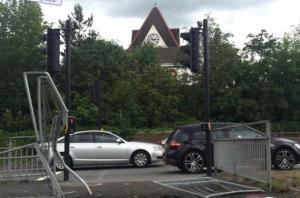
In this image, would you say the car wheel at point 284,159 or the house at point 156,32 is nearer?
the car wheel at point 284,159

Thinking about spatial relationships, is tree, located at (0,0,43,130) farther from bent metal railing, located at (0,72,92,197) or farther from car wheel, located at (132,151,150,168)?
bent metal railing, located at (0,72,92,197)

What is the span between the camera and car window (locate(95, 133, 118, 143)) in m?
22.3

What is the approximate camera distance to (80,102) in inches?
1512

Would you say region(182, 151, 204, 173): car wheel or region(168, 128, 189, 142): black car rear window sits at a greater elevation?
region(168, 128, 189, 142): black car rear window

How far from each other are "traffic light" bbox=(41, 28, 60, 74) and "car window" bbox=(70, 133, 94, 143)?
26.3 feet

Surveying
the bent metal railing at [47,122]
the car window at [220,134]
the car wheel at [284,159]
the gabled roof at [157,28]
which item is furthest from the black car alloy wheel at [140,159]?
the gabled roof at [157,28]

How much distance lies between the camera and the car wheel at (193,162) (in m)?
18.4

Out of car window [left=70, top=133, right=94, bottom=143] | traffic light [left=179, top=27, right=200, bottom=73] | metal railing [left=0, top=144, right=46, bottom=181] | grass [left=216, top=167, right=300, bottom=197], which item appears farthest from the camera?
car window [left=70, top=133, right=94, bottom=143]

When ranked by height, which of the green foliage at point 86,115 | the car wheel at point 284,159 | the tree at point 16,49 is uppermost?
the tree at point 16,49

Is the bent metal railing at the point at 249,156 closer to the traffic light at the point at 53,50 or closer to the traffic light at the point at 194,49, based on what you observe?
the traffic light at the point at 194,49

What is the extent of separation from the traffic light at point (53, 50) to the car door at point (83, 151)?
25.6 ft

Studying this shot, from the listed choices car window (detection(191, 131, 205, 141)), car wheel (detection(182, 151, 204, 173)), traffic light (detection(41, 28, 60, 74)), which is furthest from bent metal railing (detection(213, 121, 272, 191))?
traffic light (detection(41, 28, 60, 74))

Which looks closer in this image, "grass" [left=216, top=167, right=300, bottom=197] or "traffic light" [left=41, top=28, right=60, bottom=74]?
"grass" [left=216, top=167, right=300, bottom=197]

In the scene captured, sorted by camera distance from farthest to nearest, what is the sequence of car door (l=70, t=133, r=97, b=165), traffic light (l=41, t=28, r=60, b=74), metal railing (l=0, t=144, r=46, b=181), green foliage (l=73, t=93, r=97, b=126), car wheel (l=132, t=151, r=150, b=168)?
green foliage (l=73, t=93, r=97, b=126), car wheel (l=132, t=151, r=150, b=168), car door (l=70, t=133, r=97, b=165), traffic light (l=41, t=28, r=60, b=74), metal railing (l=0, t=144, r=46, b=181)
